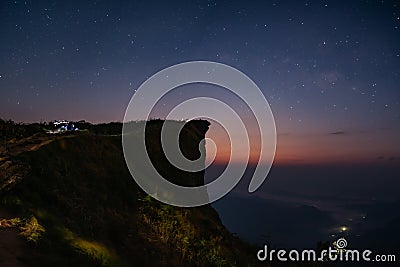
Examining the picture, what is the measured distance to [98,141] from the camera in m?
14.1

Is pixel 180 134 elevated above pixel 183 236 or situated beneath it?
elevated above

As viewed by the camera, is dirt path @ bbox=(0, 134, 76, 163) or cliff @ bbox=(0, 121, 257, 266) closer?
cliff @ bbox=(0, 121, 257, 266)

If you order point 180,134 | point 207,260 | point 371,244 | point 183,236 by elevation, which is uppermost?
point 371,244

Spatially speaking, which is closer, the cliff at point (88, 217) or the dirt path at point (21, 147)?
the cliff at point (88, 217)

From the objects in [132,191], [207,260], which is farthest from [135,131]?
[207,260]

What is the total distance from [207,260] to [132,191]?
13.3ft

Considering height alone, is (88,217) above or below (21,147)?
below

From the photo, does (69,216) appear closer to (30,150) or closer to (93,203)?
(93,203)

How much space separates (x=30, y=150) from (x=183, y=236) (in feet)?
20.3

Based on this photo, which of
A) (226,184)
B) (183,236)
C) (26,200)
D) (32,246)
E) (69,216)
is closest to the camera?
(32,246)

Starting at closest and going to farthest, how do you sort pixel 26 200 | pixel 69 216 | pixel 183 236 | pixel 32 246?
pixel 32 246, pixel 26 200, pixel 69 216, pixel 183 236

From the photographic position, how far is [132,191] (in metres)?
13.4

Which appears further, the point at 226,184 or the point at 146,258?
the point at 226,184

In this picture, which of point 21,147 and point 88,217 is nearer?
point 88,217
